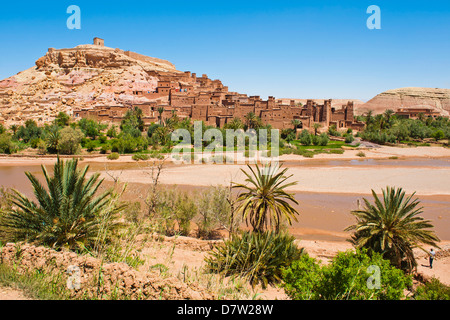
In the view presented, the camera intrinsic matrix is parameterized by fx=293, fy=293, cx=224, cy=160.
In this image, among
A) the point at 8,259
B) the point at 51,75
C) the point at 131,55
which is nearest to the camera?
the point at 8,259

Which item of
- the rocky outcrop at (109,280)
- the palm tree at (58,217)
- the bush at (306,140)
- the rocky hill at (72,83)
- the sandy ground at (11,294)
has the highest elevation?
the rocky hill at (72,83)

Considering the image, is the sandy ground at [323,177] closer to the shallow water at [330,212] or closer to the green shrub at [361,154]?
the shallow water at [330,212]

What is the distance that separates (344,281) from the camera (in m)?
5.89

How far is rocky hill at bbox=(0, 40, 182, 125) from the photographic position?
54.2 metres

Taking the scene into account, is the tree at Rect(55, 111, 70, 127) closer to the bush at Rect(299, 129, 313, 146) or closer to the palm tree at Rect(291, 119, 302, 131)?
the palm tree at Rect(291, 119, 302, 131)

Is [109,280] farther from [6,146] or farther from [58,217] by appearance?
[6,146]

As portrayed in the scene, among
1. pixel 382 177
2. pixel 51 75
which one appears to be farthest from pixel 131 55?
pixel 382 177

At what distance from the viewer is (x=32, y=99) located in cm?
5716

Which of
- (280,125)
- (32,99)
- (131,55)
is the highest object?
(131,55)

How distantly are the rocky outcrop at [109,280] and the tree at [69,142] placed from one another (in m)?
35.2

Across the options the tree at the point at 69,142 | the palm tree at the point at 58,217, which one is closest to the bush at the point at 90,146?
the tree at the point at 69,142

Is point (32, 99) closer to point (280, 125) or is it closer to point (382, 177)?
point (280, 125)

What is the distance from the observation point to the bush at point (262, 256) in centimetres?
755
